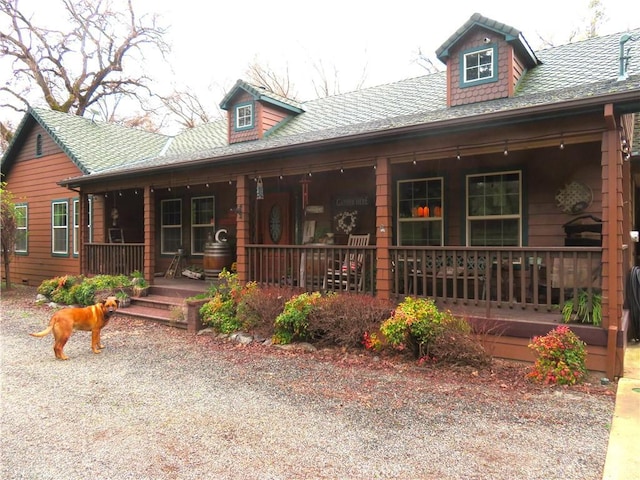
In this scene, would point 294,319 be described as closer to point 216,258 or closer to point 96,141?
point 216,258

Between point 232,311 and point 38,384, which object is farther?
point 232,311

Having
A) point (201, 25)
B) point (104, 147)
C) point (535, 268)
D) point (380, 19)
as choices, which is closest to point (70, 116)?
point (104, 147)

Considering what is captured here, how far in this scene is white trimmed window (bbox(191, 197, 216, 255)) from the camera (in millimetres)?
11352

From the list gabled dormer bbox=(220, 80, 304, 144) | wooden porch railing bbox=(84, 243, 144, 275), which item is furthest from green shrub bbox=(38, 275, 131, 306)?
gabled dormer bbox=(220, 80, 304, 144)

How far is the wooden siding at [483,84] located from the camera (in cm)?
747

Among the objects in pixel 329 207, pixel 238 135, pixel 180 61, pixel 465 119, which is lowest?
pixel 329 207

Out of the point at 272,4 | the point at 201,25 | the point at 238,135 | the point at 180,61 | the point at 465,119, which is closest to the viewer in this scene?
the point at 465,119

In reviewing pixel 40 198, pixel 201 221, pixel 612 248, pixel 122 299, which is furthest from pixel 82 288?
pixel 612 248

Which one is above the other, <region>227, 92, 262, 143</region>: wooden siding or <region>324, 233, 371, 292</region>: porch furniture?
<region>227, 92, 262, 143</region>: wooden siding

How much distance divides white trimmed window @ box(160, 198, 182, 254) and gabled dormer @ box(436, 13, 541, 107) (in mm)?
7638

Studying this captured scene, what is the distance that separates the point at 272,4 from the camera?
808 inches

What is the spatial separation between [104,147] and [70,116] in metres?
2.28

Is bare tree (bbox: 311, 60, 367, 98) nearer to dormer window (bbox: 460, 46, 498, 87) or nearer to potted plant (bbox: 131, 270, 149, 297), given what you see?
dormer window (bbox: 460, 46, 498, 87)

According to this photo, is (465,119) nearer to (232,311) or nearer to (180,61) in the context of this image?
(232,311)
